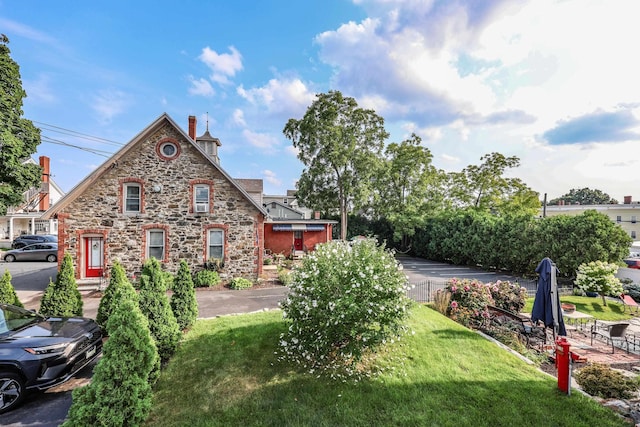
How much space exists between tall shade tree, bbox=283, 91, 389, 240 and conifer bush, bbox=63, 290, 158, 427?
25274mm

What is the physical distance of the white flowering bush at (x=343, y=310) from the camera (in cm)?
569

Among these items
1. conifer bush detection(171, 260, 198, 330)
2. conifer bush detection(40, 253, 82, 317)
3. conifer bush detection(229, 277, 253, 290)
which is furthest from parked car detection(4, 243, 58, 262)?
conifer bush detection(171, 260, 198, 330)

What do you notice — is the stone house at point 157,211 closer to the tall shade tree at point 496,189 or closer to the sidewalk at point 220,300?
the sidewalk at point 220,300

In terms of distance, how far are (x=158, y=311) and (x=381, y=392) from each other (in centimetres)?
500

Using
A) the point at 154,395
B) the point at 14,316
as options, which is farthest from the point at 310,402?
the point at 14,316

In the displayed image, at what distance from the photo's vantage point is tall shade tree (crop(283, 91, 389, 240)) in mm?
29047

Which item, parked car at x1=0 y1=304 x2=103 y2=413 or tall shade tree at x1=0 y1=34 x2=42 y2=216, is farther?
tall shade tree at x1=0 y1=34 x2=42 y2=216

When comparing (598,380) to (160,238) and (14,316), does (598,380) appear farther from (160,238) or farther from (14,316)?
(160,238)

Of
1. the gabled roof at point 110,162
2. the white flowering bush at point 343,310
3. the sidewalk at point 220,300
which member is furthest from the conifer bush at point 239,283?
the white flowering bush at point 343,310

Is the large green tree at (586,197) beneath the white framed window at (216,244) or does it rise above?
above

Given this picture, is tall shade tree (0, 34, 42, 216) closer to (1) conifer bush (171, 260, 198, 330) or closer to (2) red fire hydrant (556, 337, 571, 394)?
(1) conifer bush (171, 260, 198, 330)

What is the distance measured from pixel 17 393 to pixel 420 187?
30.9 m

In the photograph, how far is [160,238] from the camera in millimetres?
15234

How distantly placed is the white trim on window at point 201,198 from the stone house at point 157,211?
0.05 meters
